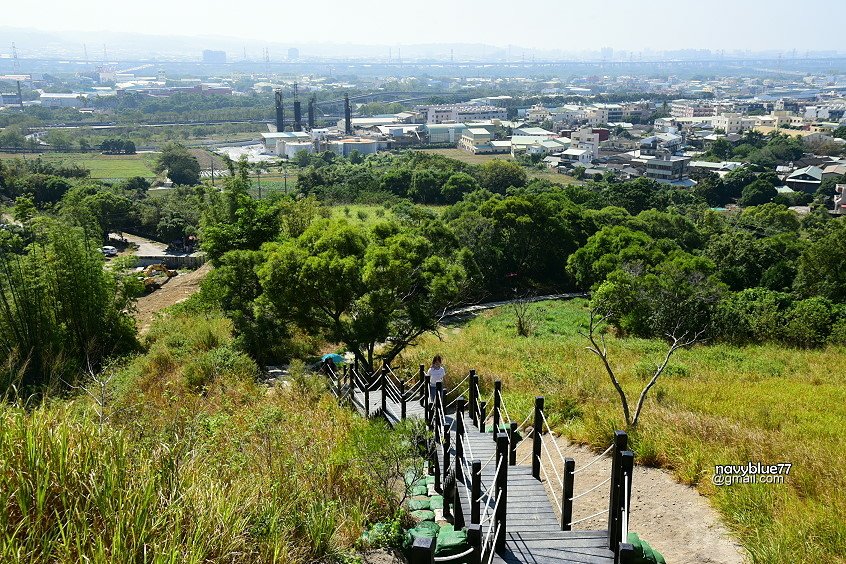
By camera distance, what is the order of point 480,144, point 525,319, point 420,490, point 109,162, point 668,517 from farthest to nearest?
point 480,144 < point 109,162 < point 525,319 < point 420,490 < point 668,517

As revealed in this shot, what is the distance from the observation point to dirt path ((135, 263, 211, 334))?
20.2 metres

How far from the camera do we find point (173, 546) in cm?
301

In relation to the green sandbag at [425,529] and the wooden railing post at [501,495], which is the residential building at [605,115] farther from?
the wooden railing post at [501,495]

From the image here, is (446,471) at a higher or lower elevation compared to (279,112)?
lower

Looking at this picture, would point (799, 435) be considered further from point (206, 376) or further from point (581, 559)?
point (206, 376)

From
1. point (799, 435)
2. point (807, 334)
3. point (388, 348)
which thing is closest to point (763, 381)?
point (799, 435)

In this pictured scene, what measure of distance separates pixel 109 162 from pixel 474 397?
198 ft

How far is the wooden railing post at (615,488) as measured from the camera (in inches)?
143

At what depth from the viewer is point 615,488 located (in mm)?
3729

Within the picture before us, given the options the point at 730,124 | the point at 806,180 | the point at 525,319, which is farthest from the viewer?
the point at 730,124

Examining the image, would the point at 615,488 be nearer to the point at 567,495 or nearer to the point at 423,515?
the point at 567,495

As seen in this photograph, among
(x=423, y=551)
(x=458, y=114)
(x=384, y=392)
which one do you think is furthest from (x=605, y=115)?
(x=423, y=551)

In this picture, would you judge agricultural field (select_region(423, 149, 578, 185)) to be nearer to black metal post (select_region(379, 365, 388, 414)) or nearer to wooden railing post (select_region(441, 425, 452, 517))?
black metal post (select_region(379, 365, 388, 414))

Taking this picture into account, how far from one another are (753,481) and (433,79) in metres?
192
